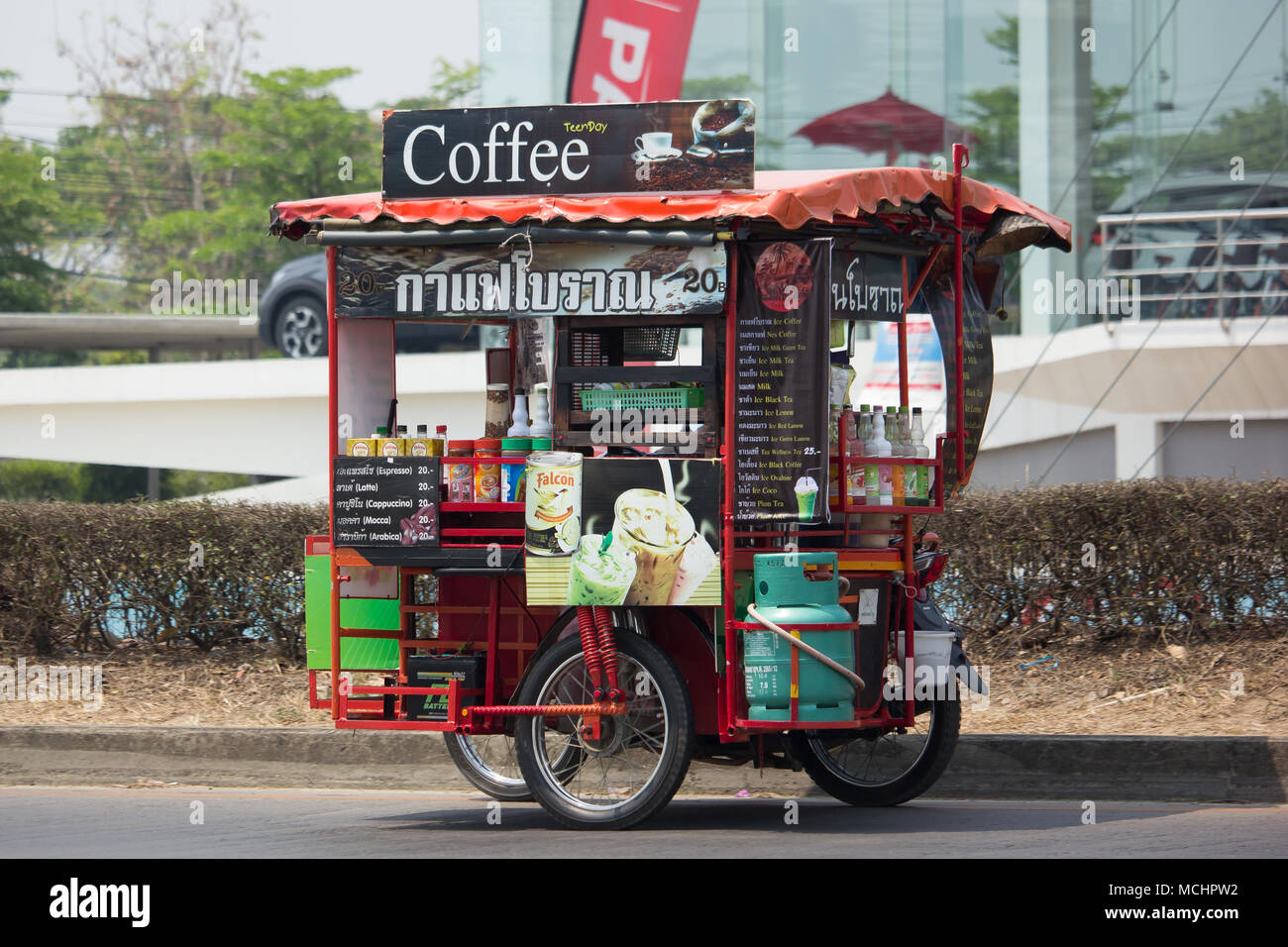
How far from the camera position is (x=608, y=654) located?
7.29 metres

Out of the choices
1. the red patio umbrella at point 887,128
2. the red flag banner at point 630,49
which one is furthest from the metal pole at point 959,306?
the red flag banner at point 630,49

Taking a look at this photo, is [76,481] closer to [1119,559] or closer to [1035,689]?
[1035,689]

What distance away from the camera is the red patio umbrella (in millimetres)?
20750

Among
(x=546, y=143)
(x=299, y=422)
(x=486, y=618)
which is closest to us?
(x=546, y=143)

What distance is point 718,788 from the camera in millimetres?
8820

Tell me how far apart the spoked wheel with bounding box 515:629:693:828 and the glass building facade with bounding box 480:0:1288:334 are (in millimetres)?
12663

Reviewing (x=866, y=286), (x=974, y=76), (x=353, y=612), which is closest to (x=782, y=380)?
(x=866, y=286)

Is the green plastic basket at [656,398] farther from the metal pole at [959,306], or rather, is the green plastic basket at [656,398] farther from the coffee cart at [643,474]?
the metal pole at [959,306]

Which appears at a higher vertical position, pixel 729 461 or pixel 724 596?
pixel 729 461

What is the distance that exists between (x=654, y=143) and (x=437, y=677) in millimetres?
2668

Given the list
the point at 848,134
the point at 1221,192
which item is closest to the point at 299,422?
the point at 848,134

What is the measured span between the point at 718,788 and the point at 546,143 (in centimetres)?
358

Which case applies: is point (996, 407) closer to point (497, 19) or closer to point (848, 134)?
point (848, 134)

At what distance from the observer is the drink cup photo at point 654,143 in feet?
23.9
